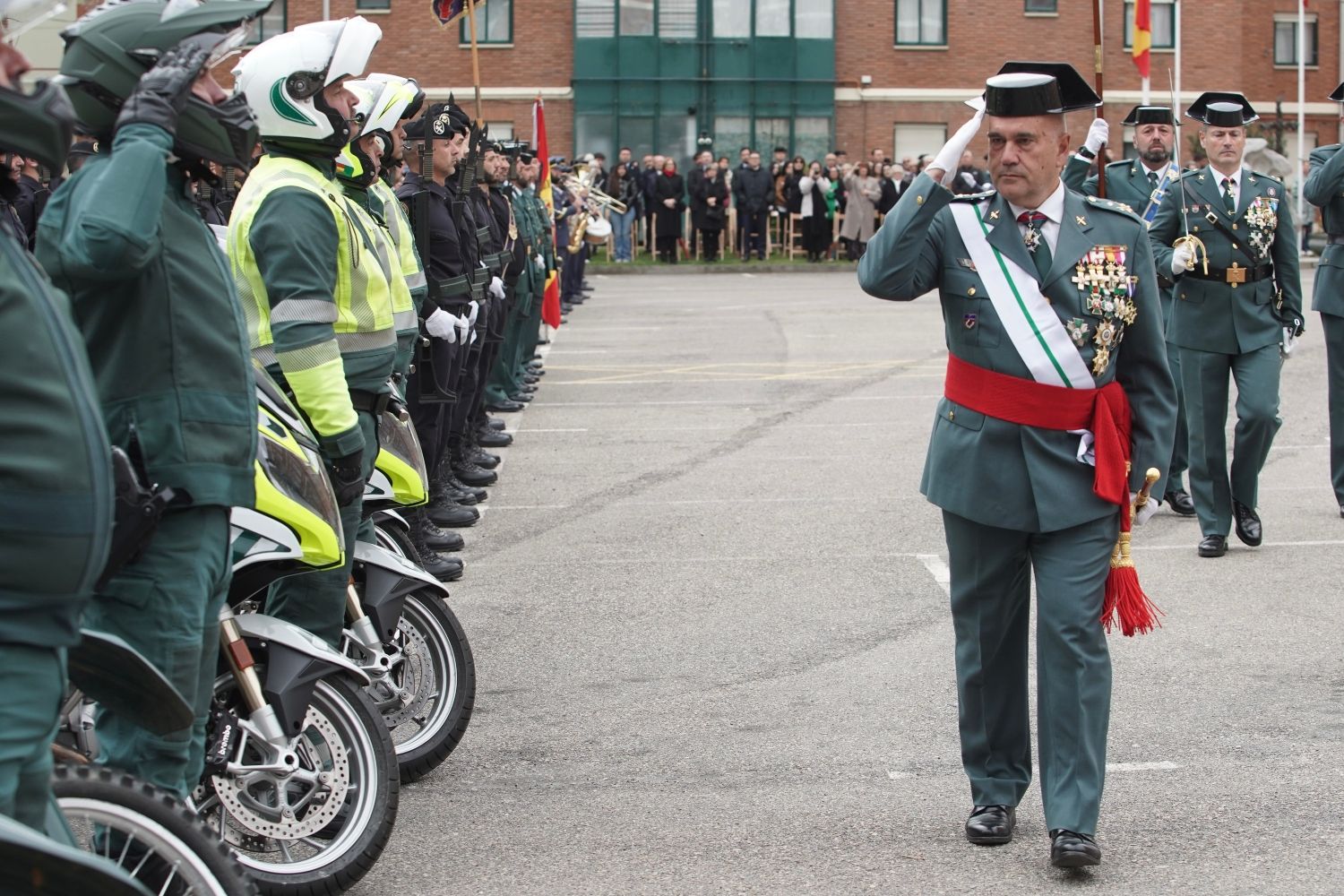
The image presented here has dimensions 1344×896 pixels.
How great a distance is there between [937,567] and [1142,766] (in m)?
3.22

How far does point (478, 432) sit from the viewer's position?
533 inches

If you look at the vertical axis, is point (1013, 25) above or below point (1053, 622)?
above

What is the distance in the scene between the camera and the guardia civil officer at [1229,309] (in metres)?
9.55

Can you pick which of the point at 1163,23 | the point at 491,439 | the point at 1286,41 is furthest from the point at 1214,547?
the point at 1286,41

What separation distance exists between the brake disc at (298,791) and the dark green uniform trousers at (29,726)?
1.50 meters

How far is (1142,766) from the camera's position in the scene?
5.96 m

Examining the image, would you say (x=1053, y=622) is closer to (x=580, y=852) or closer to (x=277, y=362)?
(x=580, y=852)

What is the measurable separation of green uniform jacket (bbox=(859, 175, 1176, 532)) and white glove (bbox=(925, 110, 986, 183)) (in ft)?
0.18

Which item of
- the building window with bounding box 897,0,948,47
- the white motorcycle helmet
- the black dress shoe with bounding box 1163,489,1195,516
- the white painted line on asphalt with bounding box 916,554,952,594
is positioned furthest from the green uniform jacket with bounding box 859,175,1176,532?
the building window with bounding box 897,0,948,47

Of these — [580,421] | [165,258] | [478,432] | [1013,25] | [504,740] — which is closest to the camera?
[165,258]

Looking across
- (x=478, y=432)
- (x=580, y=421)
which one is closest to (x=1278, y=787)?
(x=478, y=432)

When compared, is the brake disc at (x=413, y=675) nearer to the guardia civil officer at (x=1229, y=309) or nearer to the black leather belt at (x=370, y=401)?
the black leather belt at (x=370, y=401)

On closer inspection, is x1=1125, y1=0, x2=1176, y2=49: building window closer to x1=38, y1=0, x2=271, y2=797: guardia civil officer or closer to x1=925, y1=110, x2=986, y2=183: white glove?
x1=925, y1=110, x2=986, y2=183: white glove

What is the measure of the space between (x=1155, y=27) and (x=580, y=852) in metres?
44.7
